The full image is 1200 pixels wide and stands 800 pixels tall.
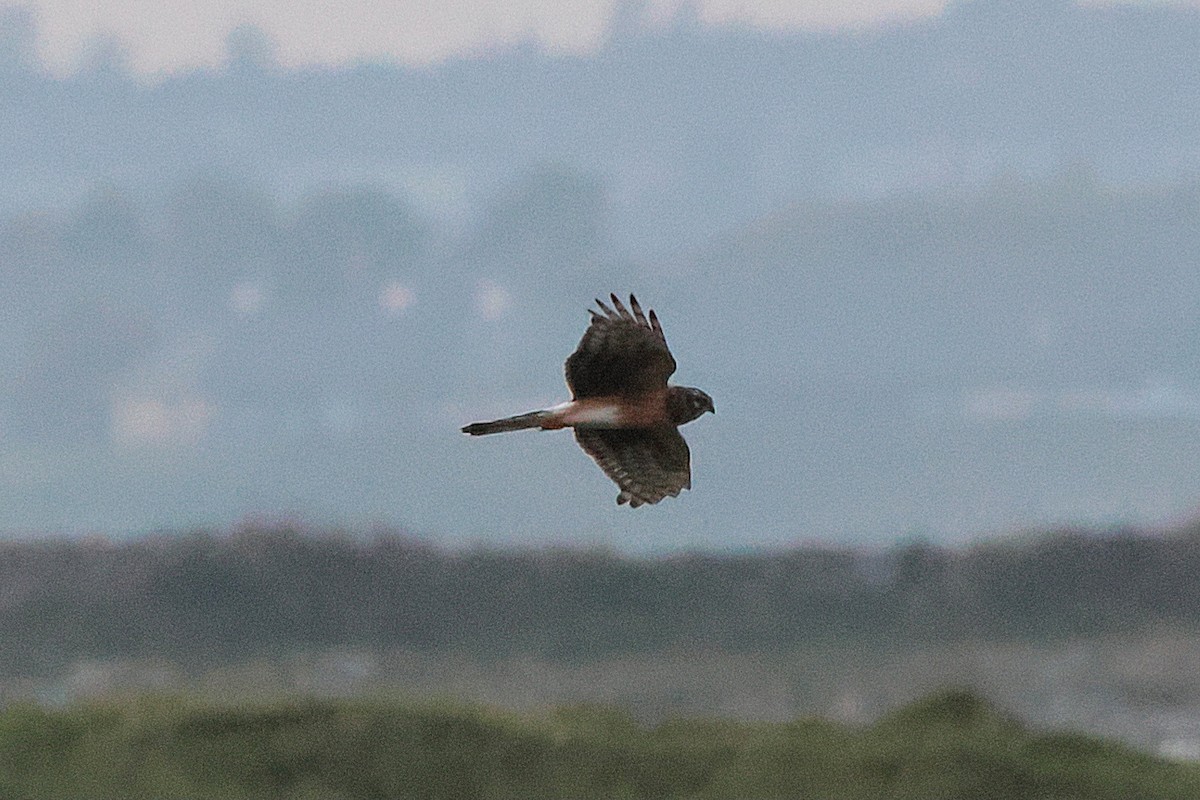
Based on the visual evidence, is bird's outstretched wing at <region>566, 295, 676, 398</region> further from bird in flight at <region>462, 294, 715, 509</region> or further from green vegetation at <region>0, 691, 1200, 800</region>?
green vegetation at <region>0, 691, 1200, 800</region>

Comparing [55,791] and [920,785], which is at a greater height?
[55,791]

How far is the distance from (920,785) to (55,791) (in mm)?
10655

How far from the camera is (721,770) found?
72.8 feet

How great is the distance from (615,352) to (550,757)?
48.8 ft

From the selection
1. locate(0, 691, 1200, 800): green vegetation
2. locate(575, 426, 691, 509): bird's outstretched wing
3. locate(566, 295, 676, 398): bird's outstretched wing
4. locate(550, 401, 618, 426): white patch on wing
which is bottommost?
locate(0, 691, 1200, 800): green vegetation

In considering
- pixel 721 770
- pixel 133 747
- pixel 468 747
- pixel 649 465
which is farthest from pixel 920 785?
pixel 649 465

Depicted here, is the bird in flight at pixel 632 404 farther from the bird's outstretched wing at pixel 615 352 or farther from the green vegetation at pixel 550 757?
the green vegetation at pixel 550 757

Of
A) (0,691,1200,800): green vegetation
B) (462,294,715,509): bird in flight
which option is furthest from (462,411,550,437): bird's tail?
(0,691,1200,800): green vegetation

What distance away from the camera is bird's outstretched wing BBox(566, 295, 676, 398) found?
8305 millimetres

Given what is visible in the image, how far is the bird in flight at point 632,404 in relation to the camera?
8.30 meters

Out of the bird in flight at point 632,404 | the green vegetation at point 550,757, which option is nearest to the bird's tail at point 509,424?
the bird in flight at point 632,404

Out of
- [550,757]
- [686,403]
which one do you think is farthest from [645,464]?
[550,757]

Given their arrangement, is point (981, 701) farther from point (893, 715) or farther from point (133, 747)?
point (133, 747)

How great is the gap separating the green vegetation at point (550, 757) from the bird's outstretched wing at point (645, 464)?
43.6 ft
